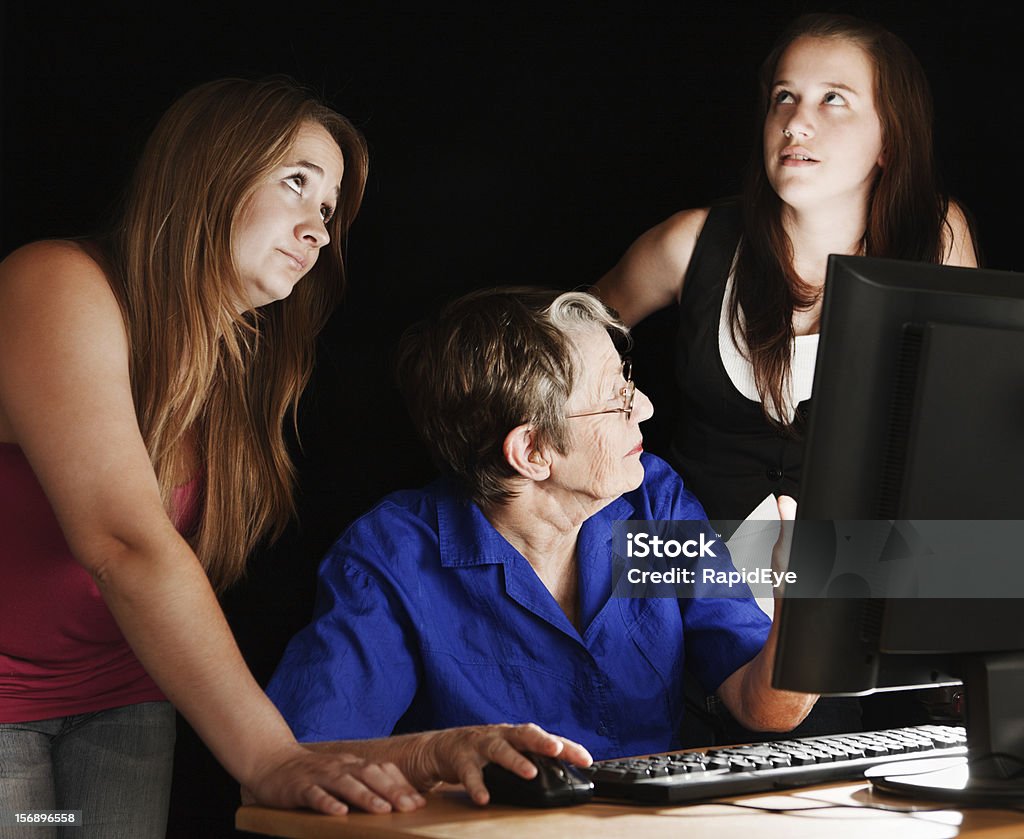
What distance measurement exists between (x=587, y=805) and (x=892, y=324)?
0.52 meters

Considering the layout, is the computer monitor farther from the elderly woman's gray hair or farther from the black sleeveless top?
the black sleeveless top

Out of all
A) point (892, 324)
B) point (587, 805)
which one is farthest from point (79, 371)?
point (892, 324)

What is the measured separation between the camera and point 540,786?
1077 millimetres

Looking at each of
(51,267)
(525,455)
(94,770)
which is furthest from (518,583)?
(51,267)

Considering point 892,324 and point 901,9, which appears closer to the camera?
point 892,324

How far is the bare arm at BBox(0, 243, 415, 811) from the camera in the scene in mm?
1203

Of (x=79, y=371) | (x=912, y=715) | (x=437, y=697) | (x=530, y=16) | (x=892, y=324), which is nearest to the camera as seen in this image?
(x=892, y=324)

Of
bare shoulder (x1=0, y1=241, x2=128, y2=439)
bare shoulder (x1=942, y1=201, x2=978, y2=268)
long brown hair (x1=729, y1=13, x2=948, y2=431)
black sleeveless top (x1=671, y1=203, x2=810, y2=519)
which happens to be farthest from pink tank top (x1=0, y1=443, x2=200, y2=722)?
bare shoulder (x1=942, y1=201, x2=978, y2=268)

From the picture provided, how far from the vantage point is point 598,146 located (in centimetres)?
238

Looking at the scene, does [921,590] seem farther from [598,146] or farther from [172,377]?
[598,146]

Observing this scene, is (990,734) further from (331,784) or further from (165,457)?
(165,457)

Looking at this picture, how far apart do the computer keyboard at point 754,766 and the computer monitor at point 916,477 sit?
4.3 inches

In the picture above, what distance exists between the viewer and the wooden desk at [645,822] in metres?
0.99

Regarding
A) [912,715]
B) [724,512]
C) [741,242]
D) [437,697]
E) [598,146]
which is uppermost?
[598,146]
